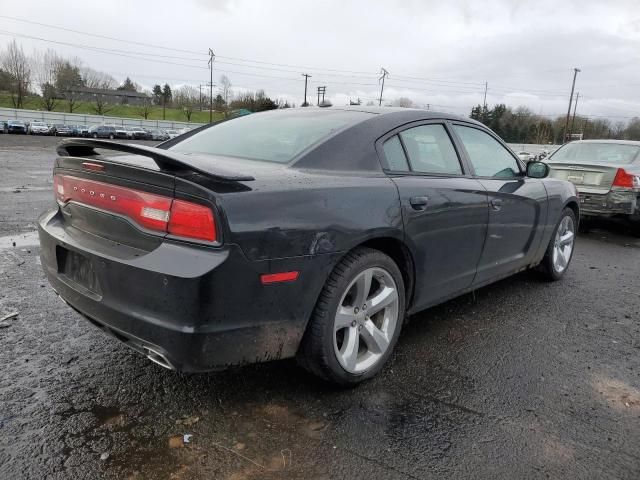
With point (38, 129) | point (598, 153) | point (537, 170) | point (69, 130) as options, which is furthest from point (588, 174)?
point (69, 130)

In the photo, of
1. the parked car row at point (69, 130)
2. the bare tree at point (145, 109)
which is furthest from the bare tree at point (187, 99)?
the parked car row at point (69, 130)

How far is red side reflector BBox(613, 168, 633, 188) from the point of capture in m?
7.08

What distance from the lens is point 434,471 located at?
79.7 inches

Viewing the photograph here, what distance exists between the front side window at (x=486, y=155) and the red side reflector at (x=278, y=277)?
6.43ft

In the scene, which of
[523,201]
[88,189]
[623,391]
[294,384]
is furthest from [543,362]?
[88,189]

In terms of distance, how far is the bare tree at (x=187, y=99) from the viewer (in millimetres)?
93125

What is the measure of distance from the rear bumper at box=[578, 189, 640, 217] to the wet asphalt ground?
4101 millimetres

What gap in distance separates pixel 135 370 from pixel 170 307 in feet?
3.14

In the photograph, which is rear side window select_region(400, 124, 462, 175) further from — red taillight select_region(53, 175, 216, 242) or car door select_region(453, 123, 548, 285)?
red taillight select_region(53, 175, 216, 242)

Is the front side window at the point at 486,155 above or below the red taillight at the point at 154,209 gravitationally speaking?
above

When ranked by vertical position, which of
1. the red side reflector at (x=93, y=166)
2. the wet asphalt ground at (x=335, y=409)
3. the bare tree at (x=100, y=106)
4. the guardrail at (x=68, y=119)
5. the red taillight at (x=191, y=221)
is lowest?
the wet asphalt ground at (x=335, y=409)

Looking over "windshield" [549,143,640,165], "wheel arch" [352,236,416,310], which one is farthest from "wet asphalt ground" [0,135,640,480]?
"windshield" [549,143,640,165]

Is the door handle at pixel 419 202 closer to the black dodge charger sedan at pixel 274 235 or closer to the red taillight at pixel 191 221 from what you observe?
the black dodge charger sedan at pixel 274 235

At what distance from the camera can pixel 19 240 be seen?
5340 mm
